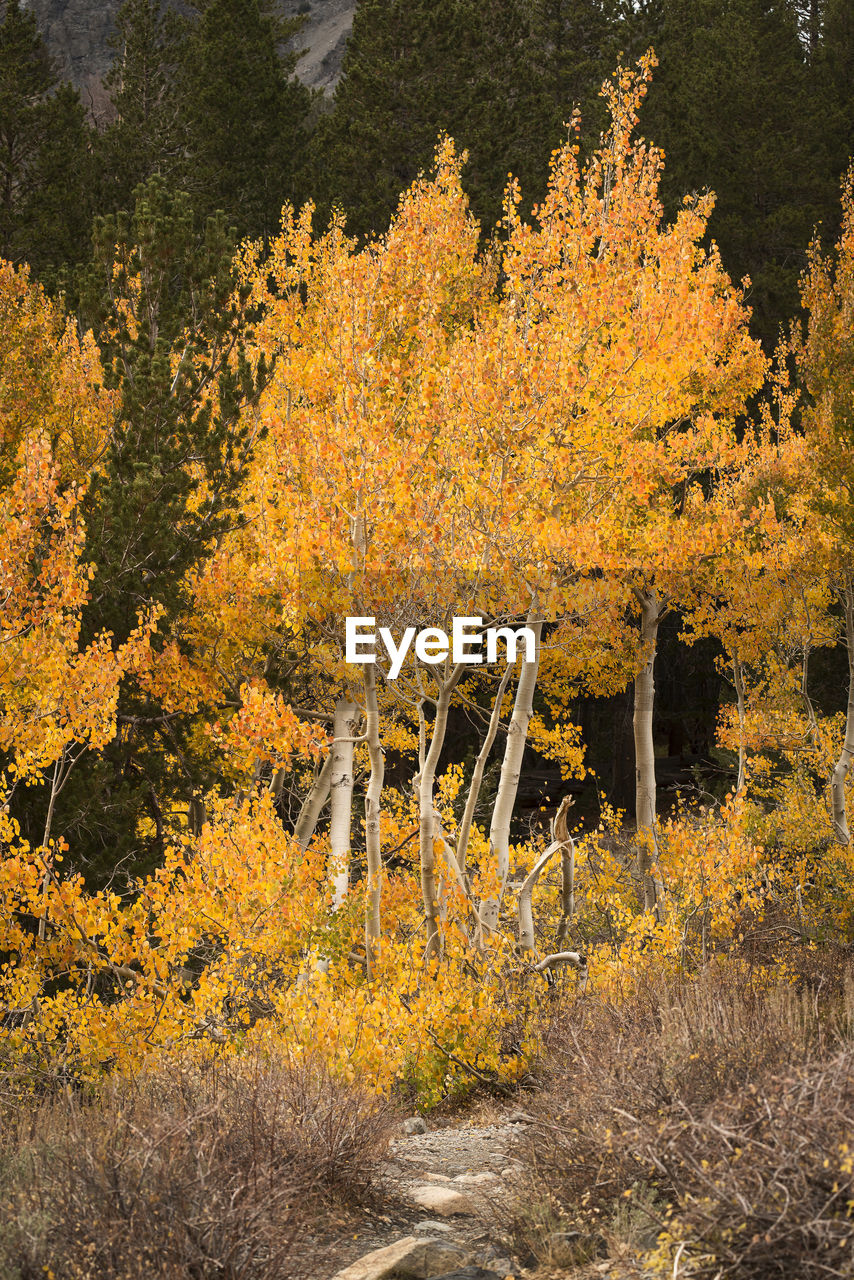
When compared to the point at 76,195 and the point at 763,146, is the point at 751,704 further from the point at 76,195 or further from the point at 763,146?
the point at 76,195

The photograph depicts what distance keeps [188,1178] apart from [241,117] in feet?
84.5

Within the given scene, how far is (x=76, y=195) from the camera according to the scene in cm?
2247

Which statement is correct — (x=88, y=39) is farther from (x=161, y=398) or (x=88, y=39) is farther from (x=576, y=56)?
(x=161, y=398)

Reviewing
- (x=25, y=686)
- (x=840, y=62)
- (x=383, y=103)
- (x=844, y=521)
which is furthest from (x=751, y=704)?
(x=840, y=62)

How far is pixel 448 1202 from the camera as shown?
228 inches

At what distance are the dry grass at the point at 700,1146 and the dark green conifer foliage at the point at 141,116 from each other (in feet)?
69.3

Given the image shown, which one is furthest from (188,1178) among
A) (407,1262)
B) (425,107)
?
(425,107)

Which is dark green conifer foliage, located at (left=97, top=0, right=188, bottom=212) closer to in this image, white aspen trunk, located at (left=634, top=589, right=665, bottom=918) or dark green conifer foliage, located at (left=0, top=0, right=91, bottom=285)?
dark green conifer foliage, located at (left=0, top=0, right=91, bottom=285)

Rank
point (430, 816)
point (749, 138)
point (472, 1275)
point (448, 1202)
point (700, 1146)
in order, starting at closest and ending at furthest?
1. point (700, 1146)
2. point (472, 1275)
3. point (448, 1202)
4. point (430, 816)
5. point (749, 138)

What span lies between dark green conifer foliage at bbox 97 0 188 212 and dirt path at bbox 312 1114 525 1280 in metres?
20.5

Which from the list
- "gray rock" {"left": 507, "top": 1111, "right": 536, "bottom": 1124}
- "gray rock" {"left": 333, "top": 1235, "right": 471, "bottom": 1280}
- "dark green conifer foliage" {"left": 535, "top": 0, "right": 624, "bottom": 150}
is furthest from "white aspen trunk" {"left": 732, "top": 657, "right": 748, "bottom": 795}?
"gray rock" {"left": 333, "top": 1235, "right": 471, "bottom": 1280}

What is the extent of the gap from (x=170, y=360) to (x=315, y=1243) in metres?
10.5

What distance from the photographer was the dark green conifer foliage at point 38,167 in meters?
22.3

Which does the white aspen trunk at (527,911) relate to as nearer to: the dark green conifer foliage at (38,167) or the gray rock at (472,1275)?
the gray rock at (472,1275)
